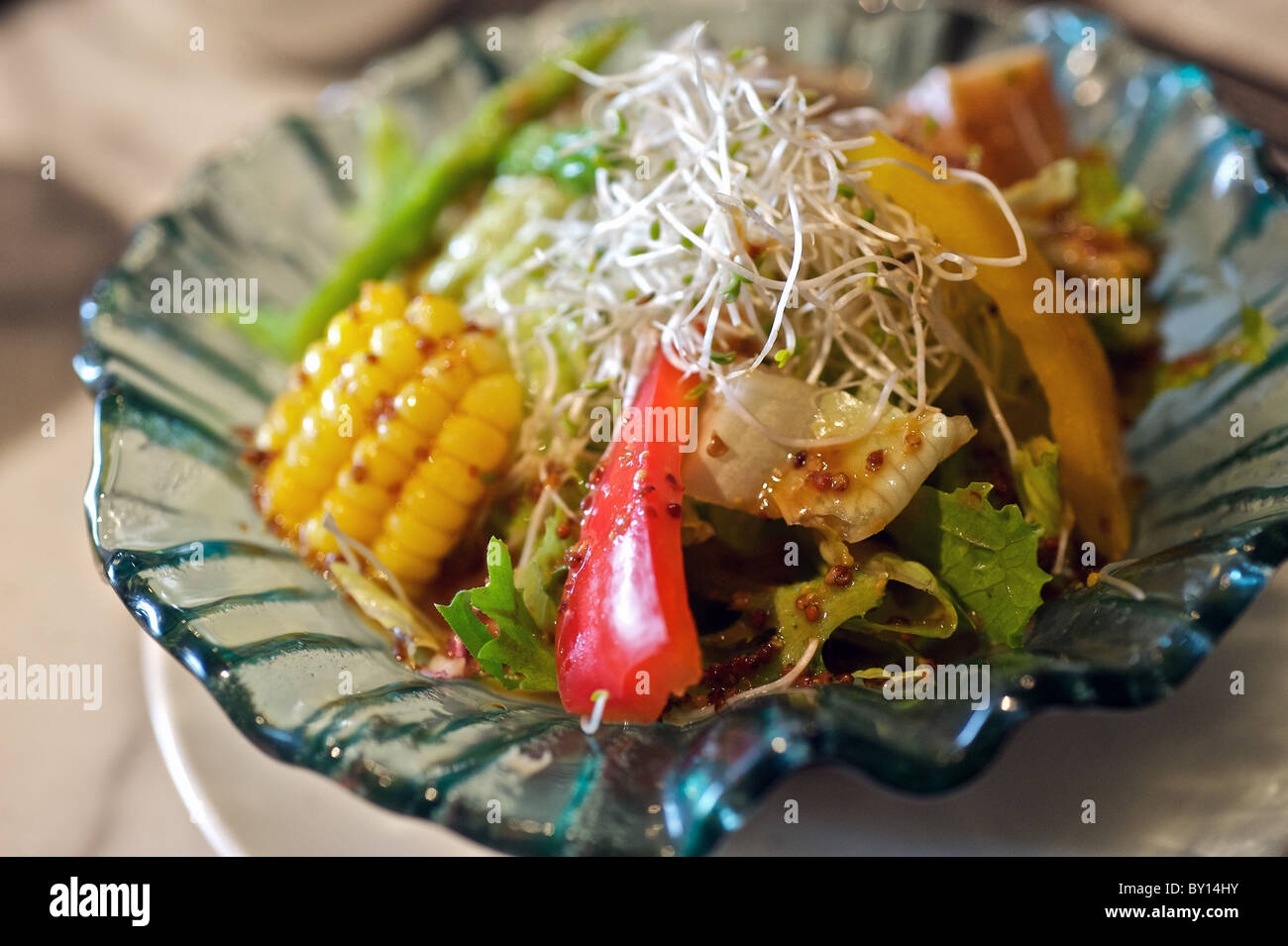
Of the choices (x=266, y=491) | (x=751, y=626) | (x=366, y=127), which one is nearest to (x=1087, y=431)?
(x=751, y=626)

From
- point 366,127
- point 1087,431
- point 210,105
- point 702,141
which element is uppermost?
point 210,105

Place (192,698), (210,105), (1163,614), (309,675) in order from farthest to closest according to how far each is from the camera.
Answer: (210,105) < (192,698) < (309,675) < (1163,614)

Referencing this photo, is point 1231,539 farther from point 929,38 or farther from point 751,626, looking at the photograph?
point 929,38

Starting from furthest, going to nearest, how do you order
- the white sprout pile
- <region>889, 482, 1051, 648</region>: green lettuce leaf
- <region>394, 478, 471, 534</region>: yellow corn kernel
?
<region>394, 478, 471, 534</region>: yellow corn kernel < the white sprout pile < <region>889, 482, 1051, 648</region>: green lettuce leaf

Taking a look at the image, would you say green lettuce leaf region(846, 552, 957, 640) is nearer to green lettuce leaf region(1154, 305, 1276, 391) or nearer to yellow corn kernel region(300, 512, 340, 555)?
green lettuce leaf region(1154, 305, 1276, 391)

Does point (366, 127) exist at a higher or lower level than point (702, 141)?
higher

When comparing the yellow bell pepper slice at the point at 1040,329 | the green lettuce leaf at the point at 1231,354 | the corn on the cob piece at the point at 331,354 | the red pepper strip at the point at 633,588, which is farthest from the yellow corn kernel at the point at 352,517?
the green lettuce leaf at the point at 1231,354

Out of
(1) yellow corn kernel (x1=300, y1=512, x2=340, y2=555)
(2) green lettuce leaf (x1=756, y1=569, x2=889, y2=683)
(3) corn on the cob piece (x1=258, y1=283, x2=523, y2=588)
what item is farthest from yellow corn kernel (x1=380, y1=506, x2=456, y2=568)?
(2) green lettuce leaf (x1=756, y1=569, x2=889, y2=683)
